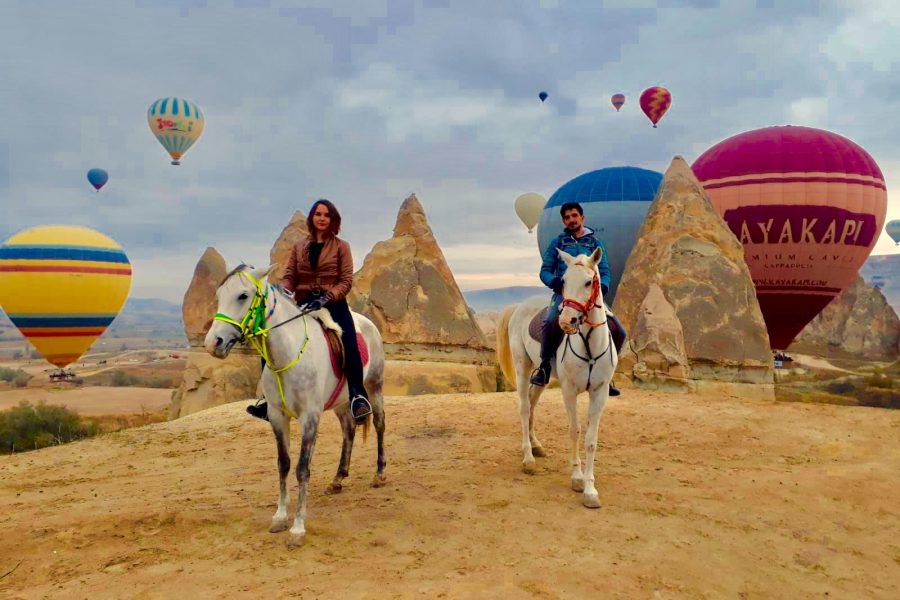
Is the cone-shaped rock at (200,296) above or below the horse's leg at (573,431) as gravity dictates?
above

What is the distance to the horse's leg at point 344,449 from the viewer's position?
6918 millimetres

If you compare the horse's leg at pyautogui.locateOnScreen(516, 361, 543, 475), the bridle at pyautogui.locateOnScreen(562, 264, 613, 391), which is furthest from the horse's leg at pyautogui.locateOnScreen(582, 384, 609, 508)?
the horse's leg at pyautogui.locateOnScreen(516, 361, 543, 475)

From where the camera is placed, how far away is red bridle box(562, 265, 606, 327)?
6089 millimetres

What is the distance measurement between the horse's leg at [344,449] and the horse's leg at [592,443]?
2.78m

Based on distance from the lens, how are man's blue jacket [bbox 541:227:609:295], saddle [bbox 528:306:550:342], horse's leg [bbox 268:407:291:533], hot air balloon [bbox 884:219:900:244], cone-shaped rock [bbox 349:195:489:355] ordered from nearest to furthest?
horse's leg [bbox 268:407:291:533] → man's blue jacket [bbox 541:227:609:295] → saddle [bbox 528:306:550:342] → cone-shaped rock [bbox 349:195:489:355] → hot air balloon [bbox 884:219:900:244]

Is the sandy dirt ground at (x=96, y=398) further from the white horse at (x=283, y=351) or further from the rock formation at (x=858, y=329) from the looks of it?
the rock formation at (x=858, y=329)

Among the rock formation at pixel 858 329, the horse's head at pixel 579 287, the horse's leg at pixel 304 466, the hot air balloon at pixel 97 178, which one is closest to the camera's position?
the horse's leg at pixel 304 466

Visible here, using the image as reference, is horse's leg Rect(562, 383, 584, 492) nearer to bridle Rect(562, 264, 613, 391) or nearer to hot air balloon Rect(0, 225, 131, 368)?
bridle Rect(562, 264, 613, 391)

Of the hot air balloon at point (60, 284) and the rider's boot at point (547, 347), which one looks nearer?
the rider's boot at point (547, 347)

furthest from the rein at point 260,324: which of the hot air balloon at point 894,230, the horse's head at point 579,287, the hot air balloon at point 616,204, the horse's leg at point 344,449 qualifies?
the hot air balloon at point 894,230

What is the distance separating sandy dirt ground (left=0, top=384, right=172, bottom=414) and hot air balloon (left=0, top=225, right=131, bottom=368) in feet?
40.2

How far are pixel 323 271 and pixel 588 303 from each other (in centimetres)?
292

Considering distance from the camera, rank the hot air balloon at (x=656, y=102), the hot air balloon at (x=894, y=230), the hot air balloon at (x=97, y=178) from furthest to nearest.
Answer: the hot air balloon at (x=894, y=230), the hot air balloon at (x=97, y=178), the hot air balloon at (x=656, y=102)

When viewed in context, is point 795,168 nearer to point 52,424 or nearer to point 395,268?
point 395,268
